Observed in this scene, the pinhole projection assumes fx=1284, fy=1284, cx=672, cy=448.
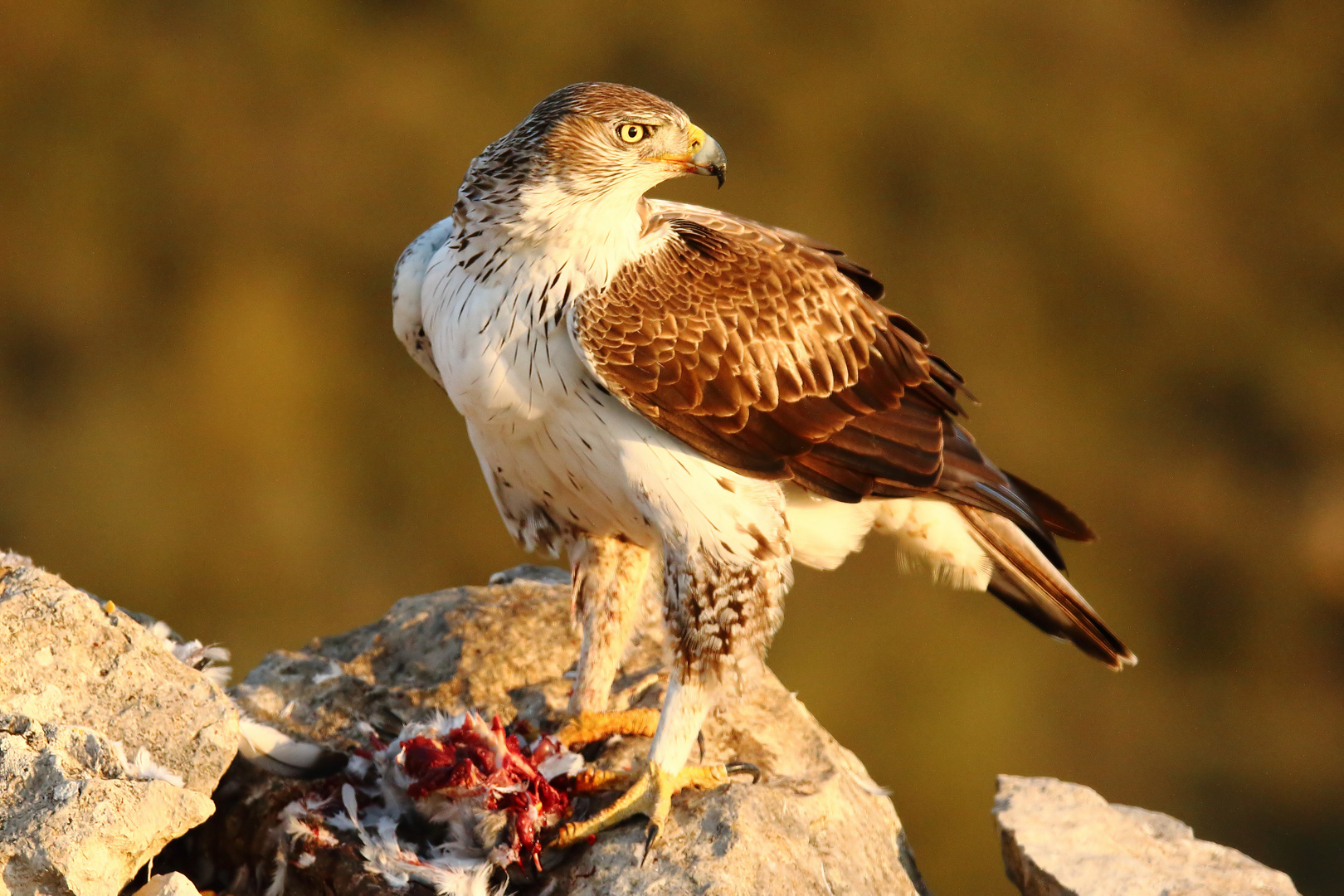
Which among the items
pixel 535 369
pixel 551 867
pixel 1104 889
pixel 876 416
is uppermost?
pixel 535 369

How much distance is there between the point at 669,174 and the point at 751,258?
1.42ft

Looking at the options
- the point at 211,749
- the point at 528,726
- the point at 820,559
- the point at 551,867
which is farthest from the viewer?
the point at 820,559

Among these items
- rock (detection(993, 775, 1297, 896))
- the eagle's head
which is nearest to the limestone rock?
the eagle's head

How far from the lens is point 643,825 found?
10.3 feet

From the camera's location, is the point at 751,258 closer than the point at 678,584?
No

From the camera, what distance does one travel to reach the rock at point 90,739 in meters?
2.41

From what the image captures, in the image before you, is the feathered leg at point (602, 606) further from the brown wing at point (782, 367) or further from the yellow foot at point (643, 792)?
the brown wing at point (782, 367)

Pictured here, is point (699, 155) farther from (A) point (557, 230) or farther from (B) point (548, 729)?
(B) point (548, 729)

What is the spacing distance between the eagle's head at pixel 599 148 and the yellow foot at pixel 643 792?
4.69 feet

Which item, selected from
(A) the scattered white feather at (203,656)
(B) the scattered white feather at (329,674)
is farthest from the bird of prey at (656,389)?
(A) the scattered white feather at (203,656)

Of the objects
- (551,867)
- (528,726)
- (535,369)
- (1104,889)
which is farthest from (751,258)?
(1104,889)

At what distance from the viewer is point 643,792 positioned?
3.15 metres

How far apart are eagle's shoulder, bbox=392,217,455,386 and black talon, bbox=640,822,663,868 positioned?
1.43 m

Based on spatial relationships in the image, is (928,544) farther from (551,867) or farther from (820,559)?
(551,867)
